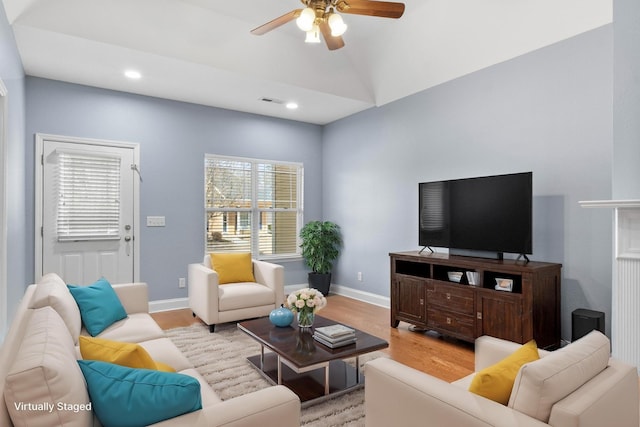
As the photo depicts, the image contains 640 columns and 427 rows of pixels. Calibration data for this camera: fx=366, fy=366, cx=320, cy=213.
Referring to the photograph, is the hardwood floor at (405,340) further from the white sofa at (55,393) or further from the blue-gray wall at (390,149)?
the white sofa at (55,393)

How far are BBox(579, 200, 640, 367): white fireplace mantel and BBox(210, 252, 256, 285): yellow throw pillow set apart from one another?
3368 millimetres

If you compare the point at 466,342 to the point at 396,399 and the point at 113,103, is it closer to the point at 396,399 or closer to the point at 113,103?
the point at 396,399

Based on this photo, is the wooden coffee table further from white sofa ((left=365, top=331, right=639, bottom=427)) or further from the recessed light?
the recessed light

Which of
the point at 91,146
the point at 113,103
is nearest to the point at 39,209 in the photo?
the point at 91,146

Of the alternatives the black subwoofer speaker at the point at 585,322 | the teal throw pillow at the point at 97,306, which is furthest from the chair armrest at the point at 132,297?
the black subwoofer speaker at the point at 585,322

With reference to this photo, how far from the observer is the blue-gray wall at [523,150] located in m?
3.09

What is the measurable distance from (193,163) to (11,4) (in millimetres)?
2463

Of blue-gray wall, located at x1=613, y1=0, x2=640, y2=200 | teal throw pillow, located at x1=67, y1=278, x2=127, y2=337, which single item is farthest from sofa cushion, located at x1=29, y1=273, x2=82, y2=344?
blue-gray wall, located at x1=613, y1=0, x2=640, y2=200

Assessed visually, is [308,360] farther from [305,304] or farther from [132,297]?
[132,297]

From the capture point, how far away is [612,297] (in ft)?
9.37

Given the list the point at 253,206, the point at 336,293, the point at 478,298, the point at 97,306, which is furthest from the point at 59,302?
the point at 336,293

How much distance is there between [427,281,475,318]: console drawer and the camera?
339 centimetres

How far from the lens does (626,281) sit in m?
2.71

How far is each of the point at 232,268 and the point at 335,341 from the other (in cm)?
218
